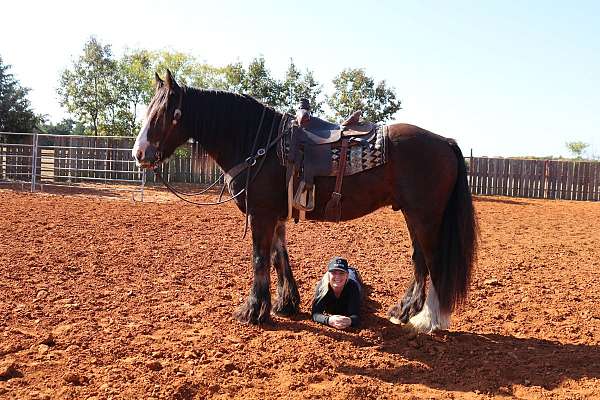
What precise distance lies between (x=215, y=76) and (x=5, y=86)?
8.58m

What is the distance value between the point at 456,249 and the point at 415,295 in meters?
0.65

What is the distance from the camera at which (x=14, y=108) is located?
66.2ft

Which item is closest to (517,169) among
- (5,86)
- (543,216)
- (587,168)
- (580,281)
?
(587,168)

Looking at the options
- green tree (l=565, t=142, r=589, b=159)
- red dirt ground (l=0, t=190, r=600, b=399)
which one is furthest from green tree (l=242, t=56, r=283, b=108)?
green tree (l=565, t=142, r=589, b=159)

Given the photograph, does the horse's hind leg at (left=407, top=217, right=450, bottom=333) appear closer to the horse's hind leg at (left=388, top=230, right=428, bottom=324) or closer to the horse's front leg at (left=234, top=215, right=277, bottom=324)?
the horse's hind leg at (left=388, top=230, right=428, bottom=324)

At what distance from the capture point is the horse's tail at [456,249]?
4195mm

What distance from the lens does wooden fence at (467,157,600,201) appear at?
21422mm

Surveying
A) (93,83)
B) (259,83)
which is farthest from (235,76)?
(93,83)

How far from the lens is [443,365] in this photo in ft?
12.1

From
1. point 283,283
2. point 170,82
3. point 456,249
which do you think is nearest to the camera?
point 456,249

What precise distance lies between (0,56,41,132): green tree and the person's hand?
20.2 metres

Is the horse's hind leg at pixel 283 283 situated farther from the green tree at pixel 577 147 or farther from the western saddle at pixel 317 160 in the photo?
the green tree at pixel 577 147

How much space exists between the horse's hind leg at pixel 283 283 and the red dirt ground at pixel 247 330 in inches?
7.3

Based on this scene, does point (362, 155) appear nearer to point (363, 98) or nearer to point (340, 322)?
point (340, 322)
